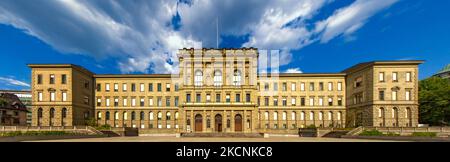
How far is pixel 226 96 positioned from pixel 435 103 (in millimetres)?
40490

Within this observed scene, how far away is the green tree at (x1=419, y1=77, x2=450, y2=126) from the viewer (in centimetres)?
5247

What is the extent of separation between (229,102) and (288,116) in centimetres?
1488

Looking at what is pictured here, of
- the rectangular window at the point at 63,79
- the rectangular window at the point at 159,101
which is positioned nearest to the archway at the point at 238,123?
the rectangular window at the point at 159,101

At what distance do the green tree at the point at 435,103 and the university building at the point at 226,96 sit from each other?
6061 millimetres

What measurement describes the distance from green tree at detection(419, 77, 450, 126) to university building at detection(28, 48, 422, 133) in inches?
239

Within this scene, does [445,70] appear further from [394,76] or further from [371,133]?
[371,133]

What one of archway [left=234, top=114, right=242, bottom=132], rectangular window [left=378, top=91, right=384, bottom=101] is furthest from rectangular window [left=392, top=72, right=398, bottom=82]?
archway [left=234, top=114, right=242, bottom=132]

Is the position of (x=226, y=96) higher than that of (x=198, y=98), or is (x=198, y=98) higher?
(x=226, y=96)

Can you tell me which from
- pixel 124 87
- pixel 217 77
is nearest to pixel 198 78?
pixel 217 77

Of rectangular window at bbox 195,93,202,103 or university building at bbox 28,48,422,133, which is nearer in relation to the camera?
university building at bbox 28,48,422,133

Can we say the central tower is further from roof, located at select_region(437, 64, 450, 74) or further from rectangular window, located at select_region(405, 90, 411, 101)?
roof, located at select_region(437, 64, 450, 74)

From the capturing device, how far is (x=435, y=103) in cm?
5369

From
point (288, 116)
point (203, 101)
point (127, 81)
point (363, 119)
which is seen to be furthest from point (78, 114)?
point (363, 119)
